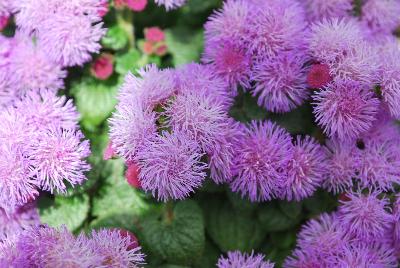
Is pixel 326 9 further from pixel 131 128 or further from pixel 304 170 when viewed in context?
pixel 131 128

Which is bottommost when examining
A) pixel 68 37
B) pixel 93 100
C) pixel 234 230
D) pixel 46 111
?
pixel 234 230

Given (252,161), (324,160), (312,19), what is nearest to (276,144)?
(252,161)

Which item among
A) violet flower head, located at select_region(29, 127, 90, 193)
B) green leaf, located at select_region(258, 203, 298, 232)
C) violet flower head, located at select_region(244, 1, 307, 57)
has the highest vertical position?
violet flower head, located at select_region(244, 1, 307, 57)

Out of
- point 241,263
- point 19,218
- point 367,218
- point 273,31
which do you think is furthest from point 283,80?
point 19,218

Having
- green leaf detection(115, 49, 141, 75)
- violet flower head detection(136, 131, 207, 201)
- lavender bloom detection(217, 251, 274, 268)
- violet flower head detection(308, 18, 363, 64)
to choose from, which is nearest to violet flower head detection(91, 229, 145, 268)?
violet flower head detection(136, 131, 207, 201)

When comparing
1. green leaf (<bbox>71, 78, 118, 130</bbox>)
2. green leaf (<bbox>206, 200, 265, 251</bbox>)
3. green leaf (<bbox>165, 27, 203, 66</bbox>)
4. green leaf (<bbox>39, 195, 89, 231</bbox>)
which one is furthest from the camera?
green leaf (<bbox>165, 27, 203, 66</bbox>)

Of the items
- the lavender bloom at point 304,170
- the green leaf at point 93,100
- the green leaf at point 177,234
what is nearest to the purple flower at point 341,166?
the lavender bloom at point 304,170

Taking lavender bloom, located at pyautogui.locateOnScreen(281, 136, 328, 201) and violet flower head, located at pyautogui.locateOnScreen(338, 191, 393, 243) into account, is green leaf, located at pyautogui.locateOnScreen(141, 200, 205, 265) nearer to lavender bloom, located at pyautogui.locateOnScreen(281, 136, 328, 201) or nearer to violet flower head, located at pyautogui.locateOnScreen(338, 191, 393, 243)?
lavender bloom, located at pyautogui.locateOnScreen(281, 136, 328, 201)
